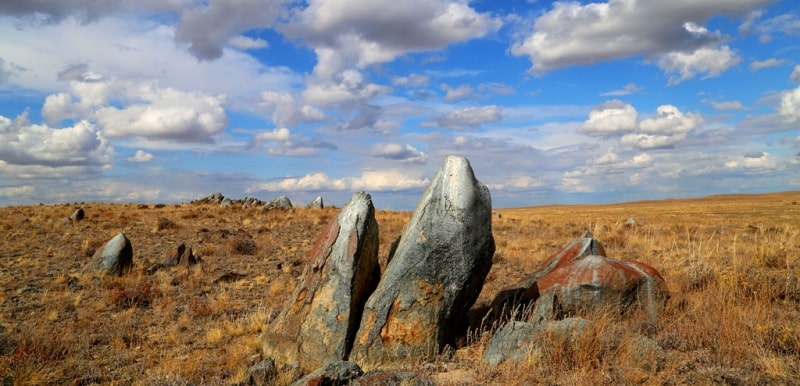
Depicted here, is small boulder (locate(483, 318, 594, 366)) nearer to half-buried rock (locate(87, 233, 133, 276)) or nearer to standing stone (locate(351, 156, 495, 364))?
standing stone (locate(351, 156, 495, 364))

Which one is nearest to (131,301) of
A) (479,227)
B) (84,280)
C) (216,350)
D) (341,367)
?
(84,280)

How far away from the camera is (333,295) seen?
7.45 m

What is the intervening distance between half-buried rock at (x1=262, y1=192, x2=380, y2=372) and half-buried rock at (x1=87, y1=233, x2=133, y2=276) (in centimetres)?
867

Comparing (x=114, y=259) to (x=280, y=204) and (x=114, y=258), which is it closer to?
(x=114, y=258)

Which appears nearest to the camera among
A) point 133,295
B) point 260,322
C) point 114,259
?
point 260,322

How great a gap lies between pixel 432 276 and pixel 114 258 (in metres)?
11.4

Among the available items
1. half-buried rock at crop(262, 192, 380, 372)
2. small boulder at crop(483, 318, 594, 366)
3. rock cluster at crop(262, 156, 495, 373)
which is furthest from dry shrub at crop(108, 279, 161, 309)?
small boulder at crop(483, 318, 594, 366)

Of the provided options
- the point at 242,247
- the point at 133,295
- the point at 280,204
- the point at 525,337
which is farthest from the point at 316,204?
the point at 525,337

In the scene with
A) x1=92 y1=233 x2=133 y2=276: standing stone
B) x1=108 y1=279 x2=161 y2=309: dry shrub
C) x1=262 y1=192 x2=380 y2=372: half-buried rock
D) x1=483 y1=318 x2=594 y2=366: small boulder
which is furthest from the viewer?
x1=92 y1=233 x2=133 y2=276: standing stone

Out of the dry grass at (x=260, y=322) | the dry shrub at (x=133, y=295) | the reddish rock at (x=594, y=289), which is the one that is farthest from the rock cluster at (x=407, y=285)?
the dry shrub at (x=133, y=295)

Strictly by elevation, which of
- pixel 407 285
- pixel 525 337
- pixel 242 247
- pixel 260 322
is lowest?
pixel 260 322

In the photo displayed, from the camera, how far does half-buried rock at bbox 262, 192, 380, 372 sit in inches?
289

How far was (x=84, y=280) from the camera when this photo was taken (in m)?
13.7

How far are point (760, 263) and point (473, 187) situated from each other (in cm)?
986
